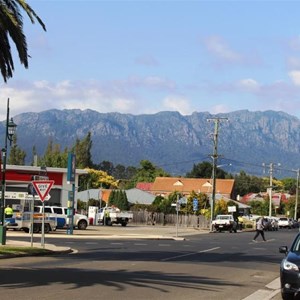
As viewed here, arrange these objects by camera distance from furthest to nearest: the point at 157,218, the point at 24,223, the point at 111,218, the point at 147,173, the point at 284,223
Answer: the point at 147,173
the point at 284,223
the point at 157,218
the point at 111,218
the point at 24,223

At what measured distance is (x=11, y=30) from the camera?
2219 cm

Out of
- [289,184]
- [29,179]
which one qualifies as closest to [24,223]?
[29,179]

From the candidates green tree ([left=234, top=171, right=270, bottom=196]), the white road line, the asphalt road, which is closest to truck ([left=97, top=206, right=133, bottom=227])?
the asphalt road

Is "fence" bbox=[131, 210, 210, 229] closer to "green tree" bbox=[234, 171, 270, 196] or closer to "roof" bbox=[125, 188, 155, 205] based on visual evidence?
"roof" bbox=[125, 188, 155, 205]

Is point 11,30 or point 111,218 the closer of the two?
point 11,30

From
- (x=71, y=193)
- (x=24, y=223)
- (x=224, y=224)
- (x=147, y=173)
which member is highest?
(x=147, y=173)

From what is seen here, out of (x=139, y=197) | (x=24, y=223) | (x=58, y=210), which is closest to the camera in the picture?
(x=24, y=223)

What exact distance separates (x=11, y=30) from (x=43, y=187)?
7300mm

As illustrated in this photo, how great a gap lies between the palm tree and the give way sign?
499 centimetres

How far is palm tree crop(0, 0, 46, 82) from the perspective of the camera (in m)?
21.7

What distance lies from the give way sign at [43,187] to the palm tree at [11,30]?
16.4ft

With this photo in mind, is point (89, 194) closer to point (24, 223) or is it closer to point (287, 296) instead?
point (24, 223)

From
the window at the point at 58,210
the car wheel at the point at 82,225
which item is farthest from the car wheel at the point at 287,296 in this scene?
the car wheel at the point at 82,225

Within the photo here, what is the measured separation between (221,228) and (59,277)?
158 ft
